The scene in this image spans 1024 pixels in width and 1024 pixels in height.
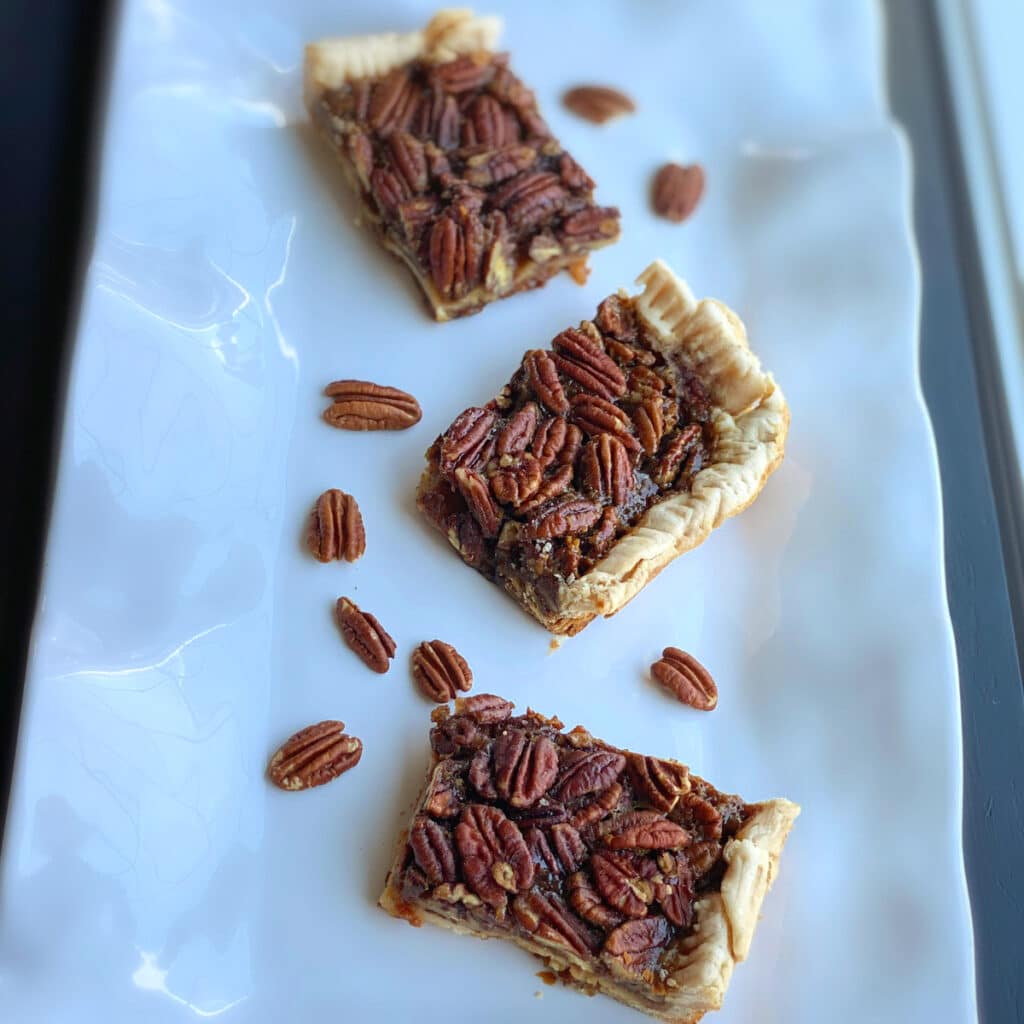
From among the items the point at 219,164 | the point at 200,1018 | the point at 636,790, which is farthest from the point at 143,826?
the point at 219,164

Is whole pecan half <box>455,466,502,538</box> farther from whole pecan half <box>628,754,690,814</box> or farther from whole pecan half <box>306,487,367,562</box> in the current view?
whole pecan half <box>628,754,690,814</box>

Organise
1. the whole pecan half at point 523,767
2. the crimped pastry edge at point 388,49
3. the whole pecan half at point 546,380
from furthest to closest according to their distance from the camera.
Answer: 1. the crimped pastry edge at point 388,49
2. the whole pecan half at point 546,380
3. the whole pecan half at point 523,767

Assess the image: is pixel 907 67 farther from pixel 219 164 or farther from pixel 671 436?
pixel 219 164

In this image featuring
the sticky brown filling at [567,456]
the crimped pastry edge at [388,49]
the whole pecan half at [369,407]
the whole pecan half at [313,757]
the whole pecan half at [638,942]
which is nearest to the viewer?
the whole pecan half at [638,942]

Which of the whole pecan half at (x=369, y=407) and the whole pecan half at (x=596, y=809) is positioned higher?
the whole pecan half at (x=369, y=407)

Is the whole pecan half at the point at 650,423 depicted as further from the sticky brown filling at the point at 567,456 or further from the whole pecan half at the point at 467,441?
the whole pecan half at the point at 467,441

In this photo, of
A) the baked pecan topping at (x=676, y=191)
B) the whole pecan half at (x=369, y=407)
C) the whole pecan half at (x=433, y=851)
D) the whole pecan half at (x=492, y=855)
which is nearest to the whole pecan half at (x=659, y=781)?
the whole pecan half at (x=492, y=855)
